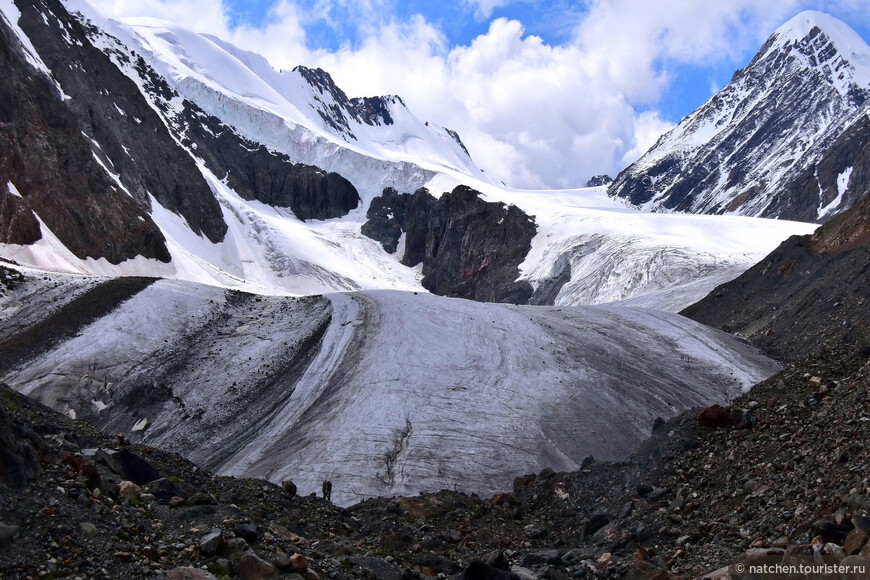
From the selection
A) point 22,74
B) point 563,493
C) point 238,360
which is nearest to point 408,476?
point 563,493

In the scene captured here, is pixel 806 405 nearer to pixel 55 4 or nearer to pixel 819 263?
pixel 819 263

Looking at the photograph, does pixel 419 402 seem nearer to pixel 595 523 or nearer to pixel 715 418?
pixel 595 523

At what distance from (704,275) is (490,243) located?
4422 cm

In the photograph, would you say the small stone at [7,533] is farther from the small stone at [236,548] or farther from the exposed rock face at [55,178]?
the exposed rock face at [55,178]

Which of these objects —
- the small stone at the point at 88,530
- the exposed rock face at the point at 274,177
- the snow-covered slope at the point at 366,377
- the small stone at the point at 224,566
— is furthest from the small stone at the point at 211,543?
the exposed rock face at the point at 274,177

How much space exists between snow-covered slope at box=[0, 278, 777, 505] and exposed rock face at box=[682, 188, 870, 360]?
2950 mm

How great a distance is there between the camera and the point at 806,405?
1210cm

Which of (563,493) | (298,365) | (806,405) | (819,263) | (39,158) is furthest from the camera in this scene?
(39,158)

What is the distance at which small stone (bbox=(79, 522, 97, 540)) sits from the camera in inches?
301

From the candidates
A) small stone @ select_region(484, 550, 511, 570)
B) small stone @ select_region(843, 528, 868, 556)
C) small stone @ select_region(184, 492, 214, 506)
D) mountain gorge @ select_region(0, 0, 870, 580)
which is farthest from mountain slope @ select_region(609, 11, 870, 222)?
small stone @ select_region(184, 492, 214, 506)

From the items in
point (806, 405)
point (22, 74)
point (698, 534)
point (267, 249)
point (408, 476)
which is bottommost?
point (408, 476)

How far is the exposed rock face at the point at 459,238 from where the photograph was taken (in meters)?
89.2

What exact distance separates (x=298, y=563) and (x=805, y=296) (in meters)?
33.5

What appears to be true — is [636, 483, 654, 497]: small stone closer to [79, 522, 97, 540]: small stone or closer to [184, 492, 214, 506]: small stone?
[184, 492, 214, 506]: small stone
